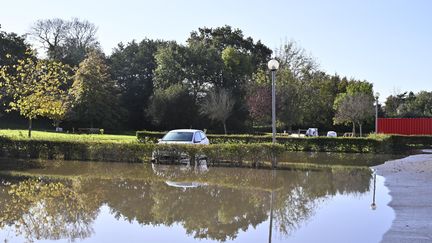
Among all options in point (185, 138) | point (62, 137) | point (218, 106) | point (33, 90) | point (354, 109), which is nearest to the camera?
point (185, 138)

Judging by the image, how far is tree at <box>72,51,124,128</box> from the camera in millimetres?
49625

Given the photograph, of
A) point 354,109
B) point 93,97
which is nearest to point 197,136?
point 93,97

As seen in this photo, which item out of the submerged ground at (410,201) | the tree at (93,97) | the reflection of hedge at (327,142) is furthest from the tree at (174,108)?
the submerged ground at (410,201)

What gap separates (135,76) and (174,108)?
11.3 meters

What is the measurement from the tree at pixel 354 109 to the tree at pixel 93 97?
24123 millimetres

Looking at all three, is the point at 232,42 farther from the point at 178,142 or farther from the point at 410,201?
the point at 410,201

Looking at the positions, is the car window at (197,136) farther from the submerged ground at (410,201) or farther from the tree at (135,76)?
the tree at (135,76)

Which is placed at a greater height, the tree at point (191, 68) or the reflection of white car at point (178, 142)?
the tree at point (191, 68)

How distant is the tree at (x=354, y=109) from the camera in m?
50.1

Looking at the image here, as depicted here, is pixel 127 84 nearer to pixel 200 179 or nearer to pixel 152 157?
pixel 152 157

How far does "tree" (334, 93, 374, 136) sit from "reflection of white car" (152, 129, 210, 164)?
3031 cm

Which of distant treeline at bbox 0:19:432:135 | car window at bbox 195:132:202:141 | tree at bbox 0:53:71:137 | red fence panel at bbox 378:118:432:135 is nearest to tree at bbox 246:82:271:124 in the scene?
distant treeline at bbox 0:19:432:135

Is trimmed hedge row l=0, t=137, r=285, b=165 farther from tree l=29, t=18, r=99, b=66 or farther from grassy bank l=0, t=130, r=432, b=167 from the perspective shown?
tree l=29, t=18, r=99, b=66

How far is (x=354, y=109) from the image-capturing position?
50.1 meters
